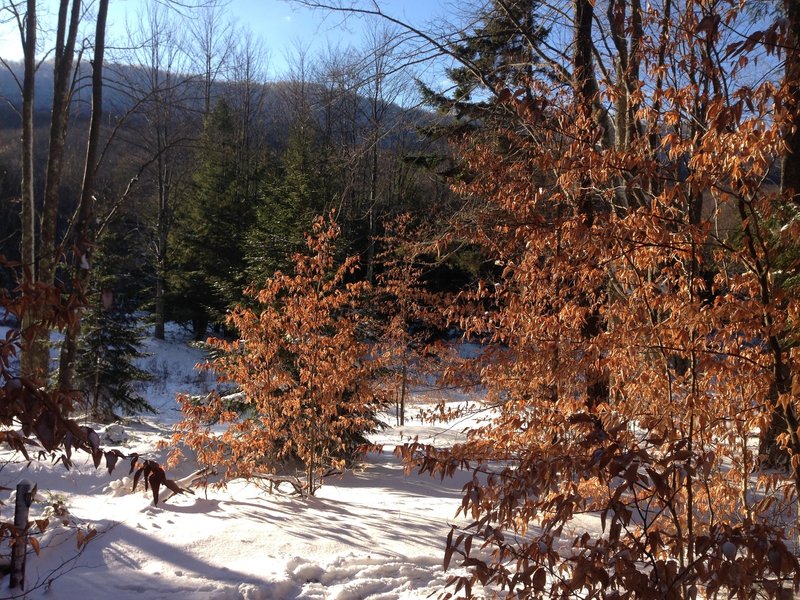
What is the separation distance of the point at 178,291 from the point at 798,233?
77.3 feet

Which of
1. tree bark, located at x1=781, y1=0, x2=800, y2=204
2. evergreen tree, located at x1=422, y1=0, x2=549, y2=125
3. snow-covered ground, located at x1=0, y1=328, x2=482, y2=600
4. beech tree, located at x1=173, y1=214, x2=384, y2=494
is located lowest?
snow-covered ground, located at x1=0, y1=328, x2=482, y2=600

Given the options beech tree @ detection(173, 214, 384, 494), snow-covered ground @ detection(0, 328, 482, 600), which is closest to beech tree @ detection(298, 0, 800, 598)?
snow-covered ground @ detection(0, 328, 482, 600)

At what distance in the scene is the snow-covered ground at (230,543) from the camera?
449cm

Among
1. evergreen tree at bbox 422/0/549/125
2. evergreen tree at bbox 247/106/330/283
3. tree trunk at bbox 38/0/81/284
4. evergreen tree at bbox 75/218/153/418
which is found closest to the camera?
evergreen tree at bbox 422/0/549/125

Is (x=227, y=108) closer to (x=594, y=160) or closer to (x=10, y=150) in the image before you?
(x=10, y=150)

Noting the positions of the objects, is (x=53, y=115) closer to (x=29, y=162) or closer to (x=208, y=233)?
(x=29, y=162)

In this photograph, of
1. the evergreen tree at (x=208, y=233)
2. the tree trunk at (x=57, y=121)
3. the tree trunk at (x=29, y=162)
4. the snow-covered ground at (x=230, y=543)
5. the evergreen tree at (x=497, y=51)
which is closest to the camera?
the snow-covered ground at (x=230, y=543)

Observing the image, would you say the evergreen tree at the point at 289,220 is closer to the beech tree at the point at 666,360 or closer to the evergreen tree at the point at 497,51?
the evergreen tree at the point at 497,51

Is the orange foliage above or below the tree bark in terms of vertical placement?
below

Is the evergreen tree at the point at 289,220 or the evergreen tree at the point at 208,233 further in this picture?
the evergreen tree at the point at 208,233

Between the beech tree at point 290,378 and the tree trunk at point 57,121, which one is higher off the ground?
the tree trunk at point 57,121

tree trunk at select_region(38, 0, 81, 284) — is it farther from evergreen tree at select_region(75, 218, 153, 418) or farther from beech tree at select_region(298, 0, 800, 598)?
beech tree at select_region(298, 0, 800, 598)

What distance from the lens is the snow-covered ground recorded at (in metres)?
4.49

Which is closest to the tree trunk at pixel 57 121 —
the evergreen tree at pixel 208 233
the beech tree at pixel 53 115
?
the beech tree at pixel 53 115
